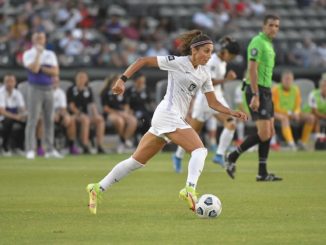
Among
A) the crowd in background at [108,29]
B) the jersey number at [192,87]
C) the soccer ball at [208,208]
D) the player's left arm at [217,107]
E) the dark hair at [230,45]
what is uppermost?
the crowd in background at [108,29]

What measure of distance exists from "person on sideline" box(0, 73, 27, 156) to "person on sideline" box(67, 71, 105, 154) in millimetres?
1256

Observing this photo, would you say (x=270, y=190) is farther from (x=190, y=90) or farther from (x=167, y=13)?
(x=167, y=13)

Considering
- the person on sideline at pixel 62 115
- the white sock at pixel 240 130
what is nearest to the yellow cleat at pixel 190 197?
the person on sideline at pixel 62 115

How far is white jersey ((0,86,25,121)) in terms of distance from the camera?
2350 cm

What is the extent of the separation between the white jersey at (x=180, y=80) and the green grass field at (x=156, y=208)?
1.20 m

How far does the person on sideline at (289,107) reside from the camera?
2559 centimetres

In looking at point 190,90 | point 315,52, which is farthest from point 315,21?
point 190,90

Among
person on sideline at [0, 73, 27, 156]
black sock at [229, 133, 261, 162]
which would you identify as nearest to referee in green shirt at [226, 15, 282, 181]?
black sock at [229, 133, 261, 162]

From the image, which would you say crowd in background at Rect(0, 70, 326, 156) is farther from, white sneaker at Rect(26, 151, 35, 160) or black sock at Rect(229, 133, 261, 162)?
black sock at Rect(229, 133, 261, 162)

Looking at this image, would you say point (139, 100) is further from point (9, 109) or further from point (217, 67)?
point (217, 67)

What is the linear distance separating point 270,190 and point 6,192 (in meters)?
3.62

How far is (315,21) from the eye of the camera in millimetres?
34688

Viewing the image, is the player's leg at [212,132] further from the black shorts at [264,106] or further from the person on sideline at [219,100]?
the black shorts at [264,106]

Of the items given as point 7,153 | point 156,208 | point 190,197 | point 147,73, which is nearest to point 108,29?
point 147,73
